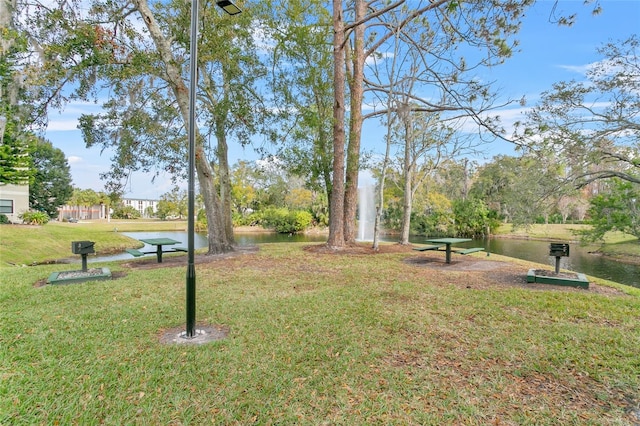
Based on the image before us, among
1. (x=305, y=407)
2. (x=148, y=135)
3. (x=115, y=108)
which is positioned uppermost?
(x=115, y=108)

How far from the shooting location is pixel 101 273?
5.93 metres

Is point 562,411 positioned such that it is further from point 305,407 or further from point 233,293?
point 233,293

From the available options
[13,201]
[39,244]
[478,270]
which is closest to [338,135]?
[478,270]

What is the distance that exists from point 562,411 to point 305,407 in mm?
1757

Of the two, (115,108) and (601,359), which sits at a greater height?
(115,108)

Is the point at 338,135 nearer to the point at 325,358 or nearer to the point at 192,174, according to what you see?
the point at 192,174

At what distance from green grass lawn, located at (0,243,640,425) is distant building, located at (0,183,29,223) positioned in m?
18.9

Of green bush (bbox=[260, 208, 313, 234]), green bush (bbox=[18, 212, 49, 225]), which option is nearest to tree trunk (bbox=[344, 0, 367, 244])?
green bush (bbox=[18, 212, 49, 225])

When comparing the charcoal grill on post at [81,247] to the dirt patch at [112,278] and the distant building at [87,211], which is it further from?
the distant building at [87,211]

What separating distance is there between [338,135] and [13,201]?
20935 mm

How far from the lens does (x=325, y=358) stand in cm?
288

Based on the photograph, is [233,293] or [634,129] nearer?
[233,293]

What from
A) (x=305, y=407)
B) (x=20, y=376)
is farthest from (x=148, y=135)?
(x=305, y=407)

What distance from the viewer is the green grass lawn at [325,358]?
2199 mm
